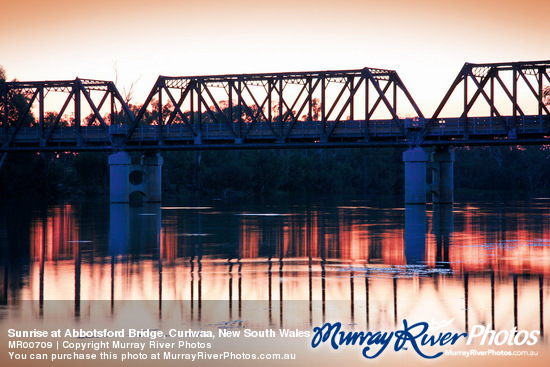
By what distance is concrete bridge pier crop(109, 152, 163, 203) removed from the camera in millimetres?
79875

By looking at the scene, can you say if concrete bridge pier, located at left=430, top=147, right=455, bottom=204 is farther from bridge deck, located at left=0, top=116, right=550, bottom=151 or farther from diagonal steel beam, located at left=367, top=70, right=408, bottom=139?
diagonal steel beam, located at left=367, top=70, right=408, bottom=139

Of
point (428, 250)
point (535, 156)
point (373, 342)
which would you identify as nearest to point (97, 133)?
point (428, 250)

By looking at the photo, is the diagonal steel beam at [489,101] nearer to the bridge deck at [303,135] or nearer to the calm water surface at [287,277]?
the bridge deck at [303,135]

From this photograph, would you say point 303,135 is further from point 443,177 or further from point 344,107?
point 443,177

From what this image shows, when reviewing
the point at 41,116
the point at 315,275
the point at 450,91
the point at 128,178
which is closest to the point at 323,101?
the point at 450,91

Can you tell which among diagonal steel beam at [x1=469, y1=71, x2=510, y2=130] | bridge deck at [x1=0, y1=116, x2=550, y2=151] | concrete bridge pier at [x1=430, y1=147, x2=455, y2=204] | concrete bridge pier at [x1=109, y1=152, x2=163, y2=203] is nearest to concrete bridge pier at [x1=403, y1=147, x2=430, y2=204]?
bridge deck at [x1=0, y1=116, x2=550, y2=151]

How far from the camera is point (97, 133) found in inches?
3506

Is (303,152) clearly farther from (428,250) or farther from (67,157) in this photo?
(428,250)

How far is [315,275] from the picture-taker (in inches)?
778

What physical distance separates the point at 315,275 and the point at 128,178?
2487 inches

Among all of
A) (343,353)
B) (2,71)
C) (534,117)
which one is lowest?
(343,353)

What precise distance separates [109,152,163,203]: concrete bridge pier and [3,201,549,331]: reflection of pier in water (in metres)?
47.6

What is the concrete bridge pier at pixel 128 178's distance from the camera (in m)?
79.9

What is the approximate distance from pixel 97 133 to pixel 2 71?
36.4m
